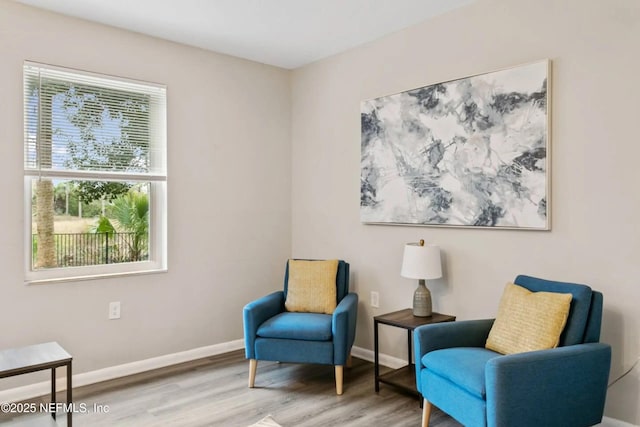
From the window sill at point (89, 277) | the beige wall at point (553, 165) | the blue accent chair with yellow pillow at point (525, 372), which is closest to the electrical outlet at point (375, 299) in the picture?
the beige wall at point (553, 165)

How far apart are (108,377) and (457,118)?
121 inches

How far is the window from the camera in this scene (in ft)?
10.5

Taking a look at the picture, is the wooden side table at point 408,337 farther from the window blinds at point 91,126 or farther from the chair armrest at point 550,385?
the window blinds at point 91,126

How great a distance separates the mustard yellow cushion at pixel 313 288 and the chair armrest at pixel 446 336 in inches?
42.3

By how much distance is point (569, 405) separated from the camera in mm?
2131

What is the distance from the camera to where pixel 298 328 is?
3.18 meters

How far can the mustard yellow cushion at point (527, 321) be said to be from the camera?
227cm

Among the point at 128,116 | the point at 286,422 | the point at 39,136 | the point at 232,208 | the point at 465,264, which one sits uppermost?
the point at 128,116

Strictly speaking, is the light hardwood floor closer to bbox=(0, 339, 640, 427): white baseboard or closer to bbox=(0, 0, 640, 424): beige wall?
bbox=(0, 339, 640, 427): white baseboard

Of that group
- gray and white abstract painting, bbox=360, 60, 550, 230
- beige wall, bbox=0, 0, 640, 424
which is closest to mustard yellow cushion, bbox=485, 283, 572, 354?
beige wall, bbox=0, 0, 640, 424

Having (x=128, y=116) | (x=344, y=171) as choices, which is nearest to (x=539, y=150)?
(x=344, y=171)

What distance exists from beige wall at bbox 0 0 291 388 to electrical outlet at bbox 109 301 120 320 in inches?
1.3

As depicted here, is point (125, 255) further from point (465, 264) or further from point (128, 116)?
point (465, 264)

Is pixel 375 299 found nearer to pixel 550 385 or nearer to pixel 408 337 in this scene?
pixel 408 337
